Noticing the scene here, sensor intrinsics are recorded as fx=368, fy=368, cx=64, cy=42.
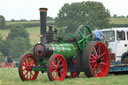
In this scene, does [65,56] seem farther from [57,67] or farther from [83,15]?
[83,15]

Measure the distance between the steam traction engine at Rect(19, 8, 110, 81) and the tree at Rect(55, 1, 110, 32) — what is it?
60117mm

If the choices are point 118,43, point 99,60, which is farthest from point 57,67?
point 118,43

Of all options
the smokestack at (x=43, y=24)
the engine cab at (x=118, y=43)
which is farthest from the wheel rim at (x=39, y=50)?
the engine cab at (x=118, y=43)

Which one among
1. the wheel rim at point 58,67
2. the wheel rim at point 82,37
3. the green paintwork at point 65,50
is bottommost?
the wheel rim at point 58,67

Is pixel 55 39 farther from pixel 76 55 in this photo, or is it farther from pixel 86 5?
pixel 86 5

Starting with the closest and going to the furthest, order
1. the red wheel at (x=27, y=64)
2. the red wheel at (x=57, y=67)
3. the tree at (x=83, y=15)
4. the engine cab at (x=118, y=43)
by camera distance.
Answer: the red wheel at (x=57, y=67) → the red wheel at (x=27, y=64) → the engine cab at (x=118, y=43) → the tree at (x=83, y=15)

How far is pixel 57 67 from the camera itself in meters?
12.1

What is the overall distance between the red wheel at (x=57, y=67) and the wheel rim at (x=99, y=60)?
135 centimetres

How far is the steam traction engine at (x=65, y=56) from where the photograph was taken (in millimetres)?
12289

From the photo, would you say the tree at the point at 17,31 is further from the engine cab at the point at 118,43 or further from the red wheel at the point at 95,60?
the red wheel at the point at 95,60

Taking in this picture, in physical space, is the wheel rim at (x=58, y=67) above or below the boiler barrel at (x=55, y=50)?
below

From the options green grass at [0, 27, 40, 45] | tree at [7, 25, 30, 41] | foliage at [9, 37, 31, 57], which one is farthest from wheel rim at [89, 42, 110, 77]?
tree at [7, 25, 30, 41]

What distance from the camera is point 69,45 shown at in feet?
43.1

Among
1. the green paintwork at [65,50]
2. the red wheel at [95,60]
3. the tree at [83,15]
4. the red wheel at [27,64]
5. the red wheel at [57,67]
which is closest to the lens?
the red wheel at [57,67]
